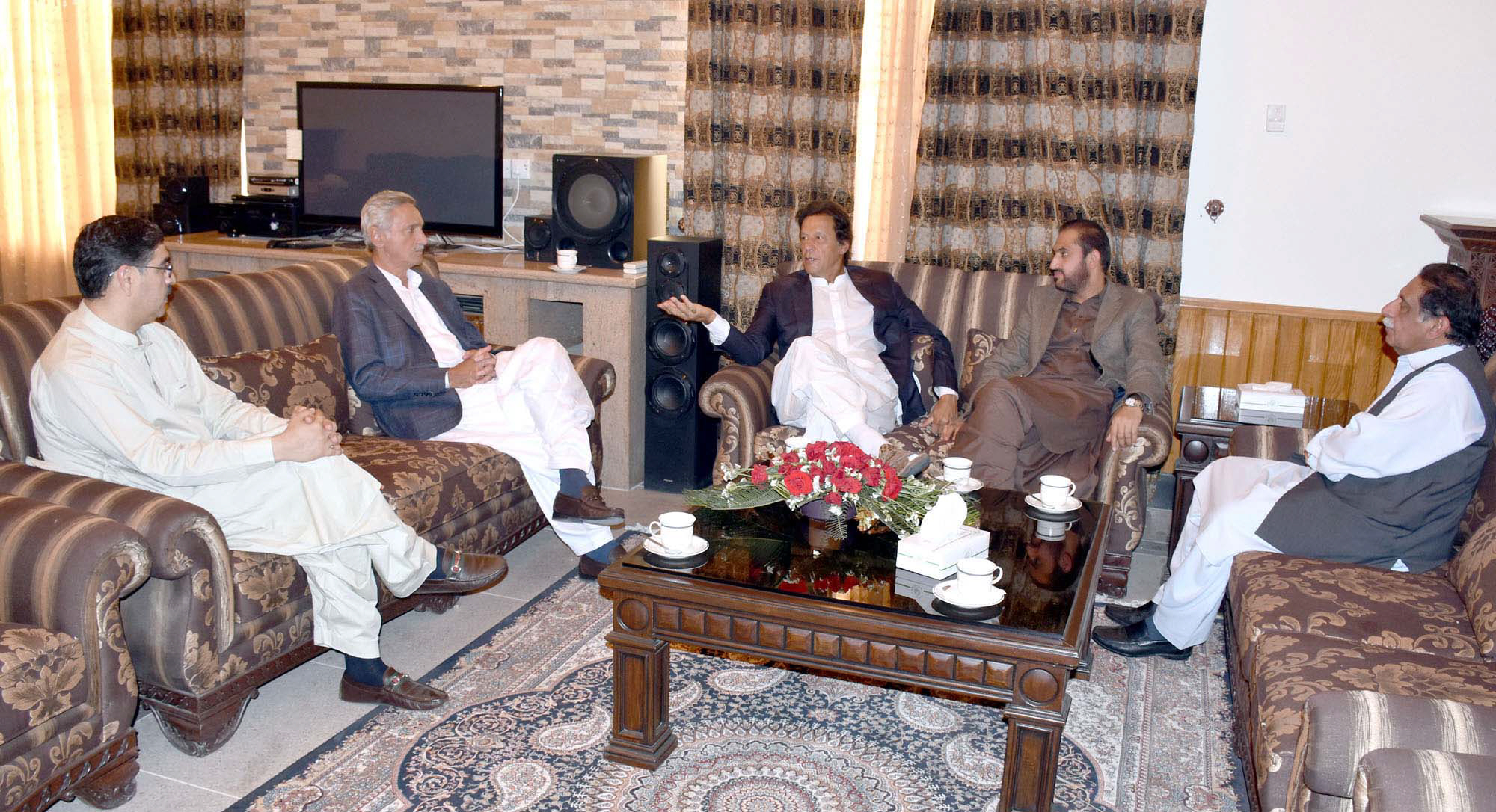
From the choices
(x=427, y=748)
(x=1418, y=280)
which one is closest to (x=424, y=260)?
(x=427, y=748)

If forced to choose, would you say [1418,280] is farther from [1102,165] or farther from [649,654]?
[649,654]

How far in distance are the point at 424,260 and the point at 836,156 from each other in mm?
1724

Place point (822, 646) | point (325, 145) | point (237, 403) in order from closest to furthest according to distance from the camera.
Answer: point (822, 646)
point (237, 403)
point (325, 145)

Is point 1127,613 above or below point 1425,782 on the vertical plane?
below

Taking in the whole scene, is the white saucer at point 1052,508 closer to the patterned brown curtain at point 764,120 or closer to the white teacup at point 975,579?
the white teacup at point 975,579

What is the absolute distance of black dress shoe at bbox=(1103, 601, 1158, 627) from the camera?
11.3 ft

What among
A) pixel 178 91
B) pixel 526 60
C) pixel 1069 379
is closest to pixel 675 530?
pixel 1069 379

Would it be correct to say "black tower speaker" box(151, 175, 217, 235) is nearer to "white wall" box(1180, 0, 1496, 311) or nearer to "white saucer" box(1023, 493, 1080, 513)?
"white saucer" box(1023, 493, 1080, 513)

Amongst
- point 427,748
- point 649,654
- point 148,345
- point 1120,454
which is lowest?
point 427,748

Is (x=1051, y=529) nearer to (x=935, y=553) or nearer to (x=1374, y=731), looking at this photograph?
(x=935, y=553)

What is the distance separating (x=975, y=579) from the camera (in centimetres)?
242

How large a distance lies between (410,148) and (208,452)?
2.87 m

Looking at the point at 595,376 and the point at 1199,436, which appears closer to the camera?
the point at 1199,436

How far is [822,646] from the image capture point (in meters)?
2.46
